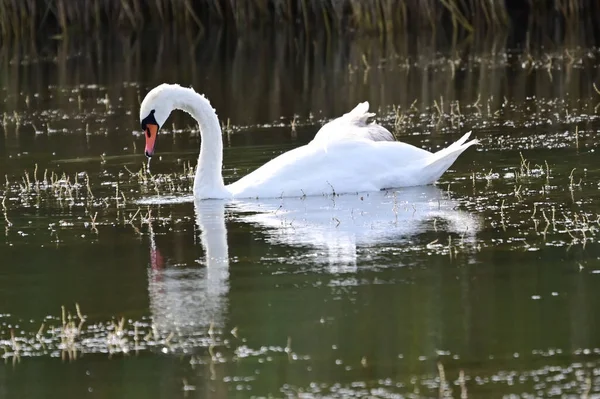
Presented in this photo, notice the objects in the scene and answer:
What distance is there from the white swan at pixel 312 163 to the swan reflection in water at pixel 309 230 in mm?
104

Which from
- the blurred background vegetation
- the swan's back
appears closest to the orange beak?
the swan's back

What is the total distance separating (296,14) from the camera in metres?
33.1

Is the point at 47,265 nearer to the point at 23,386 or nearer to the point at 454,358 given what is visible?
the point at 23,386

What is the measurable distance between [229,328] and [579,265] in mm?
2169

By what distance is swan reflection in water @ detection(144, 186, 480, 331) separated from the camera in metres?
7.70

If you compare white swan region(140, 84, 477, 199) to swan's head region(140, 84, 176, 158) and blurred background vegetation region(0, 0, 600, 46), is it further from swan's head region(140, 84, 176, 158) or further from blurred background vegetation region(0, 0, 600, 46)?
blurred background vegetation region(0, 0, 600, 46)

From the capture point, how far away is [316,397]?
19.3ft

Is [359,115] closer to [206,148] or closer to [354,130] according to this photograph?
[354,130]

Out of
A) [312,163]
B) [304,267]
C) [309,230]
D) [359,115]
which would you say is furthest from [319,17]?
[304,267]

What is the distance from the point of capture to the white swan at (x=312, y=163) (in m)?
11.3

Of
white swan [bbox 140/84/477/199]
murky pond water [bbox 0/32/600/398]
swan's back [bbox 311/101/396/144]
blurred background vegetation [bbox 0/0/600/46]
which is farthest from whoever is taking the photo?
blurred background vegetation [bbox 0/0/600/46]

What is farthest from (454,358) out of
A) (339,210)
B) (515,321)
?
(339,210)

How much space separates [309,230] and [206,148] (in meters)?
2.24

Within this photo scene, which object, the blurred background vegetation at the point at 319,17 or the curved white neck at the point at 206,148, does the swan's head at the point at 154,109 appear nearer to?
the curved white neck at the point at 206,148
